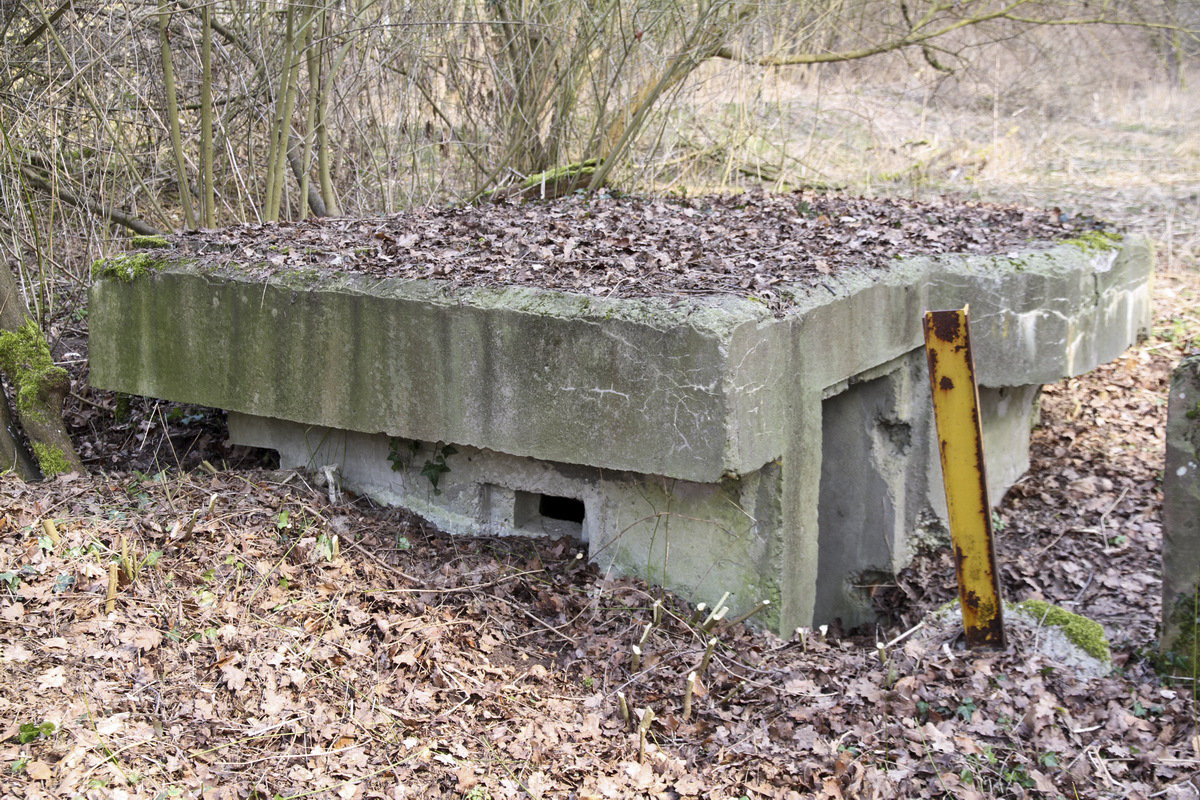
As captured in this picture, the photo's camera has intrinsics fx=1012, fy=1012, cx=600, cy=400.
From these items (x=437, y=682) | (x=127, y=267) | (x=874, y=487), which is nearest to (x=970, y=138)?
(x=874, y=487)

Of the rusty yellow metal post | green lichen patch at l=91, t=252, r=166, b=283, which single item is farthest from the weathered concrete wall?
green lichen patch at l=91, t=252, r=166, b=283

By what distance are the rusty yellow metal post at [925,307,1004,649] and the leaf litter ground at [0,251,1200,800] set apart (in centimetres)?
16

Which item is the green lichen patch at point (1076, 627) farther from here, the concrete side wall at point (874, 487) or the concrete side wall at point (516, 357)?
the concrete side wall at point (516, 357)

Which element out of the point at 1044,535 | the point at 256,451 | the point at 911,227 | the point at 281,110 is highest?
the point at 281,110

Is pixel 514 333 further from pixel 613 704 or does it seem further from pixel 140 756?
pixel 140 756

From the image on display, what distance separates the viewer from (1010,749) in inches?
122

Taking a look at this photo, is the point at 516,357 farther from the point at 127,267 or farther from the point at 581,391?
the point at 127,267

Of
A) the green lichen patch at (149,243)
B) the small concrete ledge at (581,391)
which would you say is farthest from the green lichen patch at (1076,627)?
the green lichen patch at (149,243)

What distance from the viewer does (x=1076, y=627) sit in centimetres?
370

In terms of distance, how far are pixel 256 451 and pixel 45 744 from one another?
6.89 ft

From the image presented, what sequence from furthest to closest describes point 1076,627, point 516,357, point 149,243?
1. point 149,243
2. point 1076,627
3. point 516,357

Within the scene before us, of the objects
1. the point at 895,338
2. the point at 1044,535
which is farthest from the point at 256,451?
the point at 1044,535

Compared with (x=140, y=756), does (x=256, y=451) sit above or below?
above

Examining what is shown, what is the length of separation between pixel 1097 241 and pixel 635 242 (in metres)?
2.68
